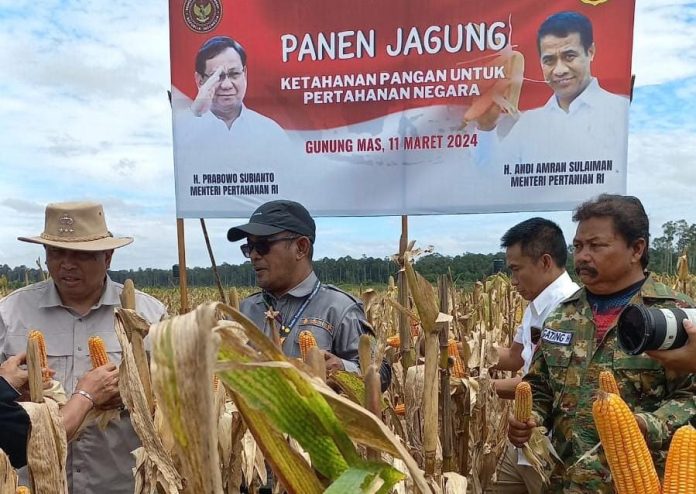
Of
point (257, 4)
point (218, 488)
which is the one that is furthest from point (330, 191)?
point (218, 488)

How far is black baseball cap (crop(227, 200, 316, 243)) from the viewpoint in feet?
7.74

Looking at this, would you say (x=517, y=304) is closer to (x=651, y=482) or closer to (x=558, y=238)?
(x=558, y=238)

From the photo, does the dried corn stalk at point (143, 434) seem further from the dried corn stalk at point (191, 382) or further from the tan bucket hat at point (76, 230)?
the tan bucket hat at point (76, 230)

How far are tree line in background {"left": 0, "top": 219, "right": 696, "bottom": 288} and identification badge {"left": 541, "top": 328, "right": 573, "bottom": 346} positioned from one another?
1.37ft

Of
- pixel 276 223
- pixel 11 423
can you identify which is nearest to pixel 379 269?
pixel 276 223

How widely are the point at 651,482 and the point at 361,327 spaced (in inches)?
54.4

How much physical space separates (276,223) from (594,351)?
1.27 meters

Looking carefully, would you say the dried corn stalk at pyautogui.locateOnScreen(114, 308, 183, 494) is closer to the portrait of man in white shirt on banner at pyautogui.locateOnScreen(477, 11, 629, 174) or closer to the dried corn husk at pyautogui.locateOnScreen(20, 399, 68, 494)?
the dried corn husk at pyautogui.locateOnScreen(20, 399, 68, 494)

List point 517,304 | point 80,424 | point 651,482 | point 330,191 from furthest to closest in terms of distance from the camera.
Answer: point 517,304
point 330,191
point 80,424
point 651,482

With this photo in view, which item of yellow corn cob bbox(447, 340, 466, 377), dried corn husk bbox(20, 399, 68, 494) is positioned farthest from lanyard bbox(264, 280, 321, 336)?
dried corn husk bbox(20, 399, 68, 494)

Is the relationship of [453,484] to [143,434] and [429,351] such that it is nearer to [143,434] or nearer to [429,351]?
[429,351]

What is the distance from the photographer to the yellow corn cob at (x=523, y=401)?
1698mm

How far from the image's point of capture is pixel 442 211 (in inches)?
136

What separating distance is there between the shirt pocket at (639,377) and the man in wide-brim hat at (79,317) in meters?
1.63
